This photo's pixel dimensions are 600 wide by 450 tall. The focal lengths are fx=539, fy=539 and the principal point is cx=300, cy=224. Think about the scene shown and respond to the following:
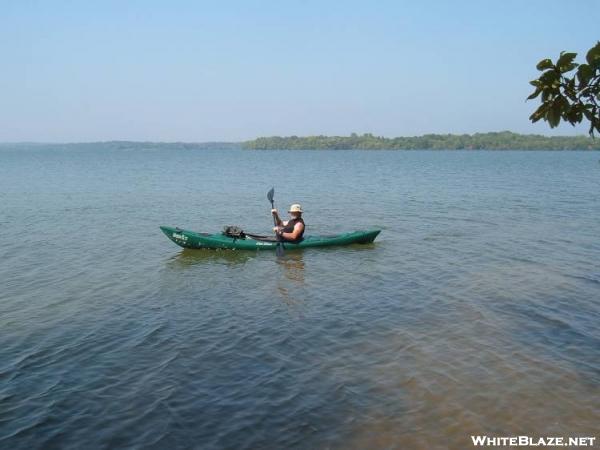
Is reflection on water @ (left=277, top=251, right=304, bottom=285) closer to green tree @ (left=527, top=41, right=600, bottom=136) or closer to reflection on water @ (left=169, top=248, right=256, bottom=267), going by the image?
reflection on water @ (left=169, top=248, right=256, bottom=267)

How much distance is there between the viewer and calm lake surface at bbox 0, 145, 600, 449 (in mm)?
7590

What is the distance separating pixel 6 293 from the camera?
13664mm

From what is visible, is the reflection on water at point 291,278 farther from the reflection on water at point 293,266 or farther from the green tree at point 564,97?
the green tree at point 564,97

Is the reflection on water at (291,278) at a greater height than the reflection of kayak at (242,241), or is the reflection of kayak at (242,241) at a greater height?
the reflection of kayak at (242,241)

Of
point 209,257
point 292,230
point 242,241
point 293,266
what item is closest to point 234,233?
point 242,241

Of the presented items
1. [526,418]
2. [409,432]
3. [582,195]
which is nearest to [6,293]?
[409,432]

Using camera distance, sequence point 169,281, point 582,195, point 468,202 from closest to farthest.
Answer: point 169,281 < point 468,202 < point 582,195

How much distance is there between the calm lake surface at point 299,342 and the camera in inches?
299

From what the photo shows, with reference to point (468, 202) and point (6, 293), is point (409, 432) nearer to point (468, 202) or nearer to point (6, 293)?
point (6, 293)

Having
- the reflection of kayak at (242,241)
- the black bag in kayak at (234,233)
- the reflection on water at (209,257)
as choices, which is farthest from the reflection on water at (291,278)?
the black bag in kayak at (234,233)

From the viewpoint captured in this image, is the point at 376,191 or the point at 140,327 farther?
the point at 376,191

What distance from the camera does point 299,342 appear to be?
415 inches

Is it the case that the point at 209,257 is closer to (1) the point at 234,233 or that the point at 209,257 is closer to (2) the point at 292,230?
(1) the point at 234,233

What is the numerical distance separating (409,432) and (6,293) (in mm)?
10986
